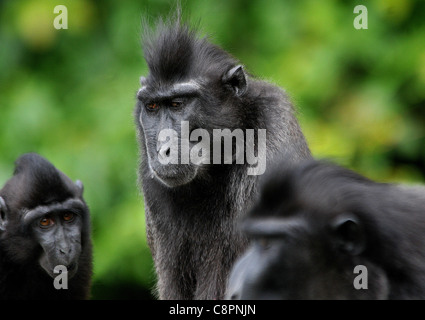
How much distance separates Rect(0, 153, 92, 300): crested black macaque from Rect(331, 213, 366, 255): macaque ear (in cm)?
315

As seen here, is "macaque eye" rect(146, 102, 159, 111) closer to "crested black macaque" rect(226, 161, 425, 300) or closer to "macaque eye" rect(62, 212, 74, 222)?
"macaque eye" rect(62, 212, 74, 222)

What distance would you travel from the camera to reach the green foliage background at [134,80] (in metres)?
10.4

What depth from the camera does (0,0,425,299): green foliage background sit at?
34.1ft

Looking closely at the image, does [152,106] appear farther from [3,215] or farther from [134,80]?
[134,80]

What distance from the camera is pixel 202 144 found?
20.9 ft

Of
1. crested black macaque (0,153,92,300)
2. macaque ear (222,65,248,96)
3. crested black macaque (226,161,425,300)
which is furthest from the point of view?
crested black macaque (0,153,92,300)

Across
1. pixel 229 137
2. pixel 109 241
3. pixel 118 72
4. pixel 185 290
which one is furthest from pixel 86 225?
pixel 118 72

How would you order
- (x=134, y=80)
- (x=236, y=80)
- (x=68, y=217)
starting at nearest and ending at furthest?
1. (x=236, y=80)
2. (x=68, y=217)
3. (x=134, y=80)

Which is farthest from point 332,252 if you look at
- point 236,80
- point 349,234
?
point 236,80

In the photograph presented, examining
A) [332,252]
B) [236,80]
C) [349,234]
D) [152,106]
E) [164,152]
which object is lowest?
[332,252]

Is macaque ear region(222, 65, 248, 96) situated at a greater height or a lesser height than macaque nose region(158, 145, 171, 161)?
greater

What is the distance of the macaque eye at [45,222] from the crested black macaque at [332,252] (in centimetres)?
290

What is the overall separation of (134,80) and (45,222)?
13.4 feet

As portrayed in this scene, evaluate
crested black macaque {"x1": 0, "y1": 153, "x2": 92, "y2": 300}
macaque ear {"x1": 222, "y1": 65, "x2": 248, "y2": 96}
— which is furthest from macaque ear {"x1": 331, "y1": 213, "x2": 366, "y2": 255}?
crested black macaque {"x1": 0, "y1": 153, "x2": 92, "y2": 300}
